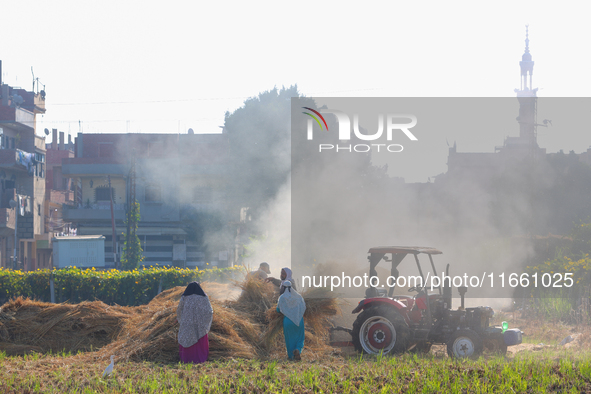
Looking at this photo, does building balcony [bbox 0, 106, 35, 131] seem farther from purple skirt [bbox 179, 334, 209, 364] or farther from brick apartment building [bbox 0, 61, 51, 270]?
purple skirt [bbox 179, 334, 209, 364]

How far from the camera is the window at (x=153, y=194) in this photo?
5378 cm

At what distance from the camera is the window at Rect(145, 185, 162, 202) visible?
53781mm

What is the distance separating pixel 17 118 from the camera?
47.8 meters

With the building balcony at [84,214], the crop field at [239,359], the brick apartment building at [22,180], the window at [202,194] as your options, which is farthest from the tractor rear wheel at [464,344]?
the building balcony at [84,214]

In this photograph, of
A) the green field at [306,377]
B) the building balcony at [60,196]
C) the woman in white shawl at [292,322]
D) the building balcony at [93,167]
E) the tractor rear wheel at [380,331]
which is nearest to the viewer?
the green field at [306,377]

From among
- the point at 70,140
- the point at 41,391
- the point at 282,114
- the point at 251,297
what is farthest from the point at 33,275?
the point at 70,140

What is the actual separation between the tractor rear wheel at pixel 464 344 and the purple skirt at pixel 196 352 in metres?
4.50

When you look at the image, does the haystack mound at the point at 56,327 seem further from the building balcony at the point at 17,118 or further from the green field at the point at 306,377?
the building balcony at the point at 17,118

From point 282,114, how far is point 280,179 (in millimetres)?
5751

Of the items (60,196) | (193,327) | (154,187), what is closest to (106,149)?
(154,187)

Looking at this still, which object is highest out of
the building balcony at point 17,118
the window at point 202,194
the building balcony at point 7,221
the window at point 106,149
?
the building balcony at point 17,118

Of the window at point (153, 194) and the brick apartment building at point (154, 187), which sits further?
the window at point (153, 194)

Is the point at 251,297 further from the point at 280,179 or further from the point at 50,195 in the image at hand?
the point at 50,195

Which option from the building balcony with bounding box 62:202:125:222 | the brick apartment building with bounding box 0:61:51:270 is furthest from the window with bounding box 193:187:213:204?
the brick apartment building with bounding box 0:61:51:270
